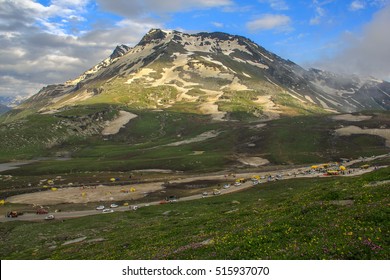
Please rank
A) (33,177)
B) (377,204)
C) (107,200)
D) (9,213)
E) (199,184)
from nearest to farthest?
(377,204) → (9,213) → (107,200) → (199,184) → (33,177)

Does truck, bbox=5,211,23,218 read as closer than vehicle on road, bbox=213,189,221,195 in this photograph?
Yes

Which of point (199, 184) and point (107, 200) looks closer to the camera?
point (107, 200)

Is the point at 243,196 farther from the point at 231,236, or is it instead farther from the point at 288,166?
the point at 288,166

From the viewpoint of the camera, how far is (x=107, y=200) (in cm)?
11588

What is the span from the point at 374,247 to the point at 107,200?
10458 centimetres

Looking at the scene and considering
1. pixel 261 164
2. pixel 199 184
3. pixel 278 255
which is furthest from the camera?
pixel 261 164

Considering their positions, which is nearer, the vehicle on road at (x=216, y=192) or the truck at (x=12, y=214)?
the truck at (x=12, y=214)

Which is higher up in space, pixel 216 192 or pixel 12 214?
pixel 216 192

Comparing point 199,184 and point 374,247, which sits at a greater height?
point 374,247

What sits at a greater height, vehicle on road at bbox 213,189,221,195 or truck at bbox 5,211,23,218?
vehicle on road at bbox 213,189,221,195

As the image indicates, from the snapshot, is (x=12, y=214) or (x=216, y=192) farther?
(x=216, y=192)

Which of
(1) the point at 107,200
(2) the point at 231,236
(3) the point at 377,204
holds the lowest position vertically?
(1) the point at 107,200

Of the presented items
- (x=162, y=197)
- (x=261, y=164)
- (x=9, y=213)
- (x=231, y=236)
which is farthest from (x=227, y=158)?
(x=231, y=236)

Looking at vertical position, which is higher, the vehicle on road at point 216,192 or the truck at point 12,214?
the vehicle on road at point 216,192
